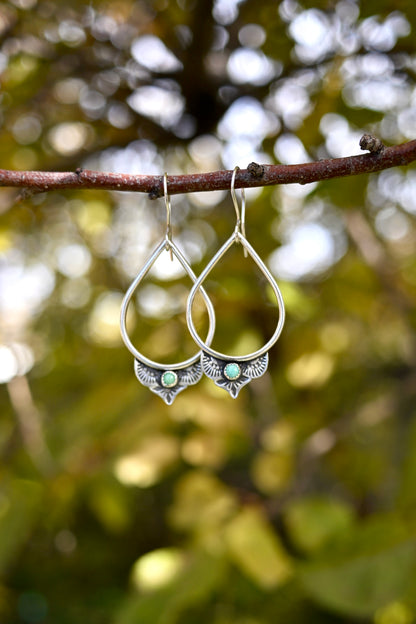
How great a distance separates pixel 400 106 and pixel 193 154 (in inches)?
16.5

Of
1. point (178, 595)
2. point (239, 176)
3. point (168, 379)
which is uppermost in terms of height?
point (239, 176)

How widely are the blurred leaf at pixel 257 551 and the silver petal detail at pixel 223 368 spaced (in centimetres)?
39

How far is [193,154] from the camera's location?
1.22 meters

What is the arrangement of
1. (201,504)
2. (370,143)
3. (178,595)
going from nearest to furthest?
1. (370,143)
2. (178,595)
3. (201,504)

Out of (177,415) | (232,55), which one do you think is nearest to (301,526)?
(177,415)

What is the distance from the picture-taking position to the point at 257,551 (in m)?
0.78

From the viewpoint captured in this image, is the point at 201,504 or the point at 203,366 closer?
the point at 203,366

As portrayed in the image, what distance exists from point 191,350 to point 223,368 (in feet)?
1.57

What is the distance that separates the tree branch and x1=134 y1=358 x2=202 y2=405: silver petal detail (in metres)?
0.13

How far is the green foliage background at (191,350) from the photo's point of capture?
81cm

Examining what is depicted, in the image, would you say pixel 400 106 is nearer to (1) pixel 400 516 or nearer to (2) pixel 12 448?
(1) pixel 400 516

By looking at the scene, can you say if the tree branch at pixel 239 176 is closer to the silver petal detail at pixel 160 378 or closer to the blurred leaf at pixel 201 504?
the silver petal detail at pixel 160 378

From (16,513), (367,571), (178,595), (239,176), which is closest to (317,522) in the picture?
(367,571)

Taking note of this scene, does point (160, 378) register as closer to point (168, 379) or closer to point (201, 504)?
point (168, 379)
